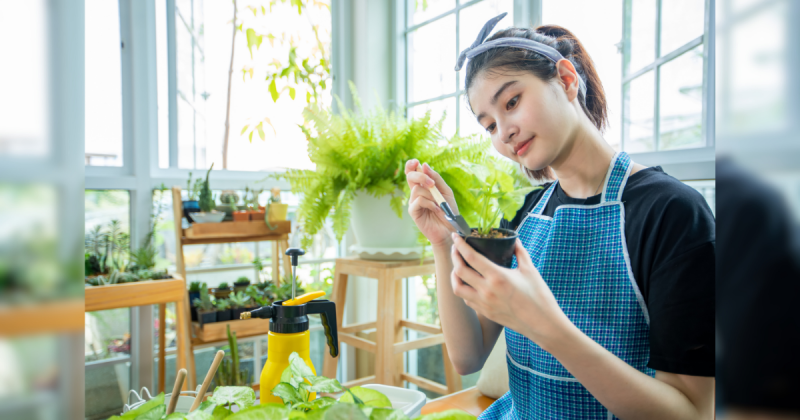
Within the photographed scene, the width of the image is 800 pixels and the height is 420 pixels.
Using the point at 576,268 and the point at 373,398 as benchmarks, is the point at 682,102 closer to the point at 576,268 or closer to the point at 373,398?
the point at 576,268

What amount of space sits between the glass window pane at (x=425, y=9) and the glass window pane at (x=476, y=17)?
0.13 metres

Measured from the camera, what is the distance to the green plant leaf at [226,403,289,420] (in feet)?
1.10

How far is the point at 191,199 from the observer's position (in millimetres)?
1974

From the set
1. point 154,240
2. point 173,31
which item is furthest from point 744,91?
point 173,31

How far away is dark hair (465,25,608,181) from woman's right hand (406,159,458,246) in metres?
0.23

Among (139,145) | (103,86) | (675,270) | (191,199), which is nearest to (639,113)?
(675,270)

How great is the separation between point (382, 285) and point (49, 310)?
146cm

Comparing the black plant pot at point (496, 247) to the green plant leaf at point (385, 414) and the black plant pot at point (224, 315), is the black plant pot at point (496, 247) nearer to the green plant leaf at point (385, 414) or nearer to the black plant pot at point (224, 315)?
the green plant leaf at point (385, 414)

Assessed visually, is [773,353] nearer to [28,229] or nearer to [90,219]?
[28,229]

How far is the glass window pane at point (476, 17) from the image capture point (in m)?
1.90

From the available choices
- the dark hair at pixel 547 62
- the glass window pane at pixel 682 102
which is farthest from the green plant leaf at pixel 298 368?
the glass window pane at pixel 682 102

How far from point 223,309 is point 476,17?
1.67 m

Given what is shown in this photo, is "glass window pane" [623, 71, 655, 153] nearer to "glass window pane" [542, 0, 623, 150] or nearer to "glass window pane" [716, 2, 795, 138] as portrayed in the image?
"glass window pane" [542, 0, 623, 150]

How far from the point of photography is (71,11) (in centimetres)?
18
